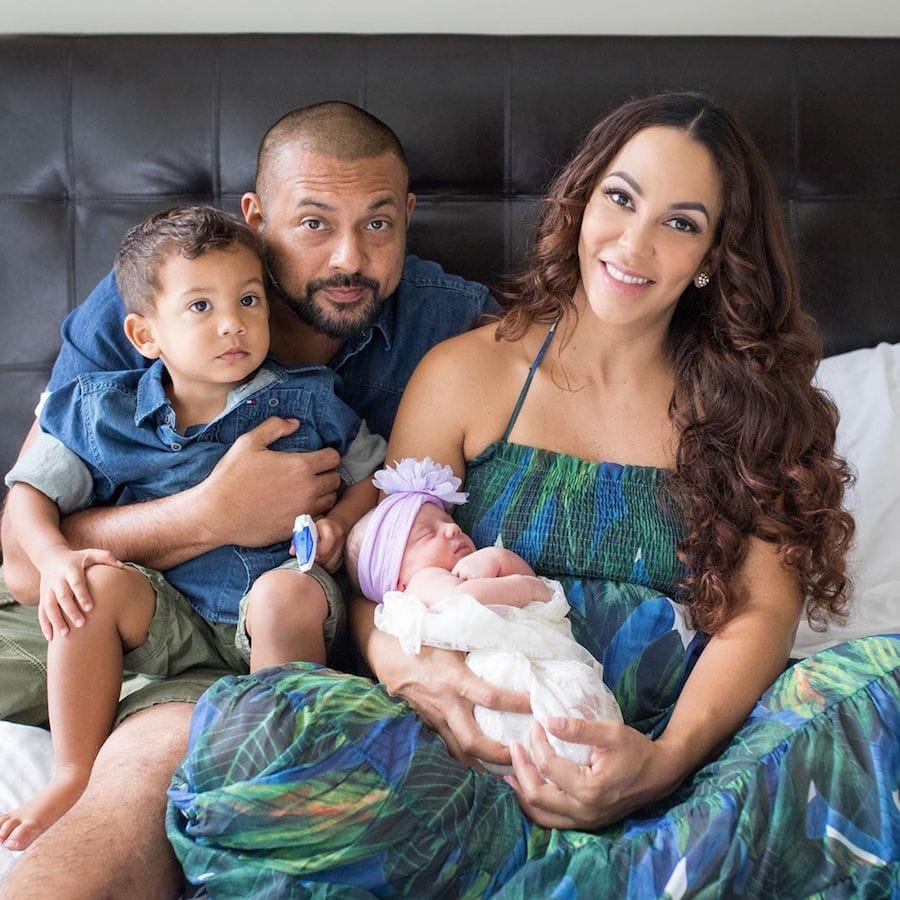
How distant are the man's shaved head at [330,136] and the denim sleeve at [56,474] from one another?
1.95 feet

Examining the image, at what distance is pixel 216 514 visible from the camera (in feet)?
6.13

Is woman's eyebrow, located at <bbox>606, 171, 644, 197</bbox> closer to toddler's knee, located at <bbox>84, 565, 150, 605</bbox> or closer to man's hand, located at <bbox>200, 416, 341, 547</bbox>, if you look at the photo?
man's hand, located at <bbox>200, 416, 341, 547</bbox>

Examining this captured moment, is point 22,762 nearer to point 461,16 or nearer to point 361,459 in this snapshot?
point 361,459

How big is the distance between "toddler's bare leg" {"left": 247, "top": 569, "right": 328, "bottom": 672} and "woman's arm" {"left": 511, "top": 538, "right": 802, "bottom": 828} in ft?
1.26

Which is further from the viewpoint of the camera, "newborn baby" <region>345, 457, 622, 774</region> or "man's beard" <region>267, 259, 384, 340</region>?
"man's beard" <region>267, 259, 384, 340</region>

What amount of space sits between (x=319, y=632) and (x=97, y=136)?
47.5 inches

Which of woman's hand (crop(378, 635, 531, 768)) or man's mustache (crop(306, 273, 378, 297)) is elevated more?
man's mustache (crop(306, 273, 378, 297))

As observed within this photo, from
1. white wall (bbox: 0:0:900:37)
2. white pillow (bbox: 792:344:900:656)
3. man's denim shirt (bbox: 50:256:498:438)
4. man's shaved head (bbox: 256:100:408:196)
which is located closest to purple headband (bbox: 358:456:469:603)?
man's denim shirt (bbox: 50:256:498:438)

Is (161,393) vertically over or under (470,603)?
over

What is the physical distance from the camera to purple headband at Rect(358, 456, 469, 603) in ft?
5.83

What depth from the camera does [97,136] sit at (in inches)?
94.8

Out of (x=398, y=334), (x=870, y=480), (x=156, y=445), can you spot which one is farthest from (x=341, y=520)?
(x=870, y=480)

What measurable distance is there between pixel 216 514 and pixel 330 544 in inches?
7.2

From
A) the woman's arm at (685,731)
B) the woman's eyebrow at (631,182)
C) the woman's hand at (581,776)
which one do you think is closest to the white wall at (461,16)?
the woman's eyebrow at (631,182)
